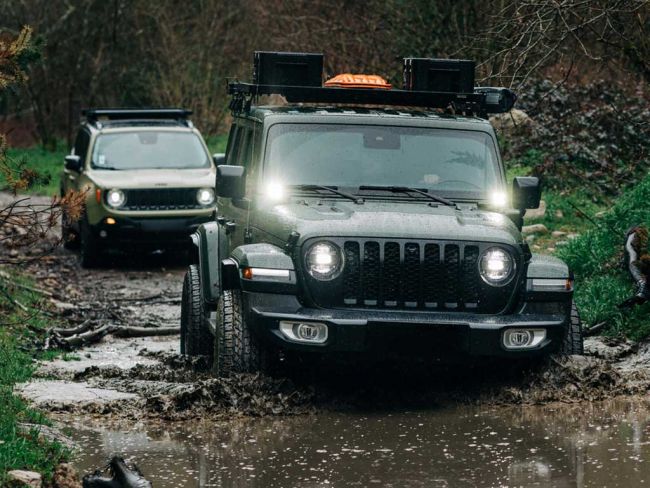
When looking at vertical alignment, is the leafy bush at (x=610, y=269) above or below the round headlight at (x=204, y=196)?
above

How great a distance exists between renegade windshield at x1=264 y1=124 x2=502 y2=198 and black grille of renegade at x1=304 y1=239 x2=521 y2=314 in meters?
1.02

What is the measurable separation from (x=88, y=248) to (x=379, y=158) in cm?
867

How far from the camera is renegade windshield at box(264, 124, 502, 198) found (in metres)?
9.04

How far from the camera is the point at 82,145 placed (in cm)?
1870

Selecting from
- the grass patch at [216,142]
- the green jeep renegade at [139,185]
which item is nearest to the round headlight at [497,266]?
the green jeep renegade at [139,185]

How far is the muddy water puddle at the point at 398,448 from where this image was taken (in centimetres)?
665

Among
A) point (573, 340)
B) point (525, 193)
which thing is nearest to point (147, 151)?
point (525, 193)

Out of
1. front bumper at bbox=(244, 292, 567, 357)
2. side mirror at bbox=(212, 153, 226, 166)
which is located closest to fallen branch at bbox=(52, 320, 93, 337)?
side mirror at bbox=(212, 153, 226, 166)

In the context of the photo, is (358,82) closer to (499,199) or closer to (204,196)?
(499,199)

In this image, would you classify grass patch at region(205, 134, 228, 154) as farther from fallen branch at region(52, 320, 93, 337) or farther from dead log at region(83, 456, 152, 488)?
dead log at region(83, 456, 152, 488)

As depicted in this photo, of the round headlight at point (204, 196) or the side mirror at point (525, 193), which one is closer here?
the side mirror at point (525, 193)

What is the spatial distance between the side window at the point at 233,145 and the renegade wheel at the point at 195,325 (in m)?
0.94

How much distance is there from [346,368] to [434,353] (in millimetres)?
858

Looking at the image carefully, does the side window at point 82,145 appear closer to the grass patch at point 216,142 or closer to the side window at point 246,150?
the side window at point 246,150
